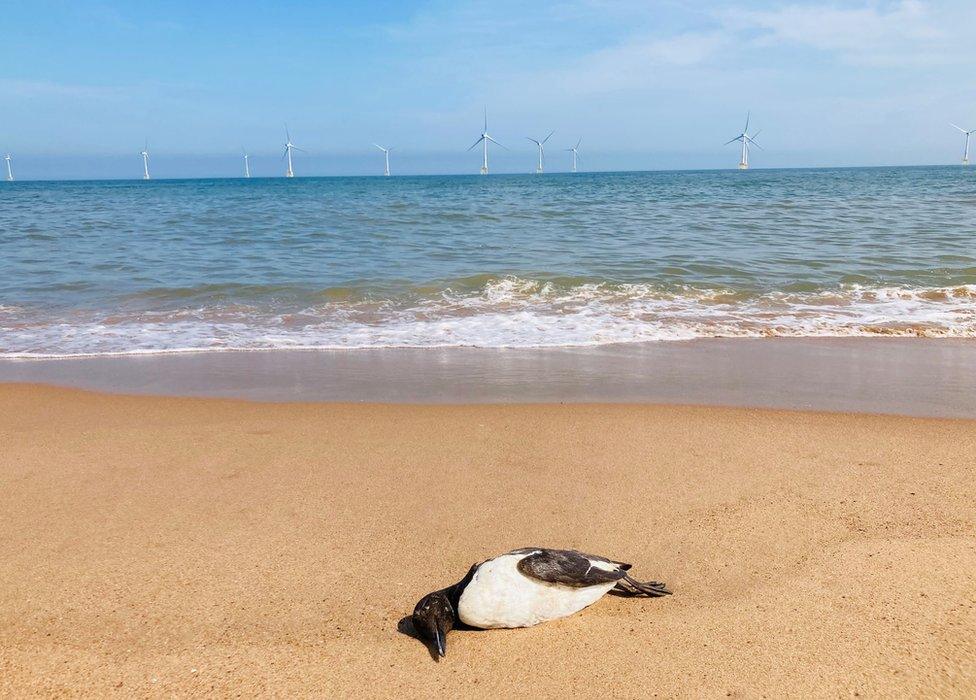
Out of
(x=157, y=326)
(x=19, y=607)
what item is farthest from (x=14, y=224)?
(x=19, y=607)

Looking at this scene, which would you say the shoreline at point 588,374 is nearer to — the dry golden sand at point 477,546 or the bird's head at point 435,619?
the dry golden sand at point 477,546

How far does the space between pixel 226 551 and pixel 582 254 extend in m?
12.5

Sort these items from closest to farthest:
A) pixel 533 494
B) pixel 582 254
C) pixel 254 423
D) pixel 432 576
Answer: pixel 432 576, pixel 533 494, pixel 254 423, pixel 582 254

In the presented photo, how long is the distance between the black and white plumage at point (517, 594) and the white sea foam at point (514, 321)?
5.40 metres

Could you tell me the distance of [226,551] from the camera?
3.45 m

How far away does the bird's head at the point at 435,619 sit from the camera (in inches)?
106

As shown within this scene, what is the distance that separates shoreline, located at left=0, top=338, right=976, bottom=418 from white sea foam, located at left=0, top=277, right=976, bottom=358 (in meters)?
0.44

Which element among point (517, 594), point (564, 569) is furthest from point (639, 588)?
point (517, 594)

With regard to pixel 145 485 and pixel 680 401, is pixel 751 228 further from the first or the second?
pixel 145 485

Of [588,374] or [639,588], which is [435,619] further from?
[588,374]

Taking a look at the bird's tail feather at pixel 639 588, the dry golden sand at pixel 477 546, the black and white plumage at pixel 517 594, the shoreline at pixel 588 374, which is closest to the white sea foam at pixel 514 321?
the shoreline at pixel 588 374

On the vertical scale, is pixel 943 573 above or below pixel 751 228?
below

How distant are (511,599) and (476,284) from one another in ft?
31.2

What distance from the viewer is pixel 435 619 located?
275cm
